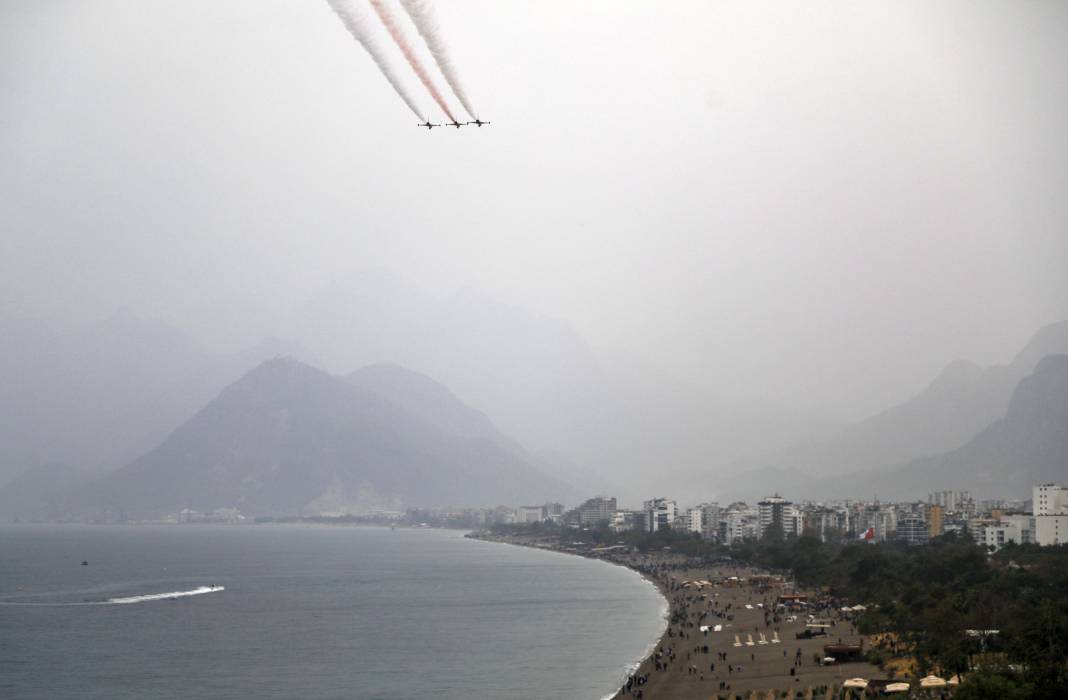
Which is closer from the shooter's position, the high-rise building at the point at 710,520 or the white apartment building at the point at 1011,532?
the white apartment building at the point at 1011,532

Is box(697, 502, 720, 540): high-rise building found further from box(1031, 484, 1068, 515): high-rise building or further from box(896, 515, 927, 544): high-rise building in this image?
box(1031, 484, 1068, 515): high-rise building

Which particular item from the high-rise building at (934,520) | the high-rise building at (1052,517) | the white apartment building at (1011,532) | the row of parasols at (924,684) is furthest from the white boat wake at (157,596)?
the high-rise building at (934,520)

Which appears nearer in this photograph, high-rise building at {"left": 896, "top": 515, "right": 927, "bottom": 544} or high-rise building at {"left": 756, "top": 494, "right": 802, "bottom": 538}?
high-rise building at {"left": 896, "top": 515, "right": 927, "bottom": 544}

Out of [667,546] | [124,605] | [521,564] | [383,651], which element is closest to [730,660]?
[383,651]

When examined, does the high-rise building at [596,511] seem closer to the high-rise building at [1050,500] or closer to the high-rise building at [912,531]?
the high-rise building at [912,531]

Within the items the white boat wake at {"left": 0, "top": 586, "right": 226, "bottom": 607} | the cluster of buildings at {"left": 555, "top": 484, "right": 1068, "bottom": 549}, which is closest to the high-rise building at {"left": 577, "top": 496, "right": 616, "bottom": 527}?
the cluster of buildings at {"left": 555, "top": 484, "right": 1068, "bottom": 549}

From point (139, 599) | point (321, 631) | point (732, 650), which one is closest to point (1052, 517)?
point (732, 650)
